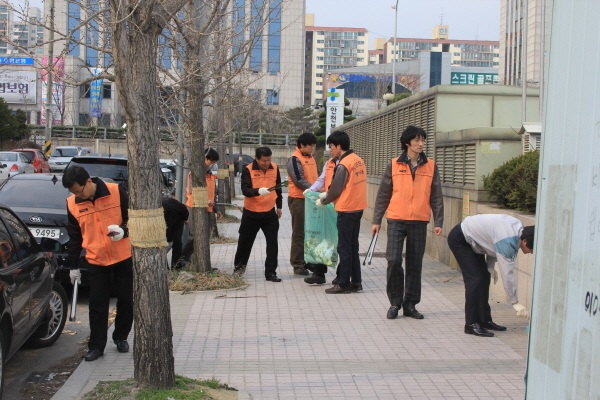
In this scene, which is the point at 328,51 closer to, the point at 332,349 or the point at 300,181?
the point at 300,181

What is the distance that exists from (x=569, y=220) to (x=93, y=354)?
180 inches

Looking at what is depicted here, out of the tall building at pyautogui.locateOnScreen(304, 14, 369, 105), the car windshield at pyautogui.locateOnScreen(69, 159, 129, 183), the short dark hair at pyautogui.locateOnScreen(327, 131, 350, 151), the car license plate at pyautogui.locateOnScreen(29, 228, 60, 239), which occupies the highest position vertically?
the tall building at pyautogui.locateOnScreen(304, 14, 369, 105)

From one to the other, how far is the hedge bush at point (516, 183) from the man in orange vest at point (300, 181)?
94.7 inches

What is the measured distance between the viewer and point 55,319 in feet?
21.0

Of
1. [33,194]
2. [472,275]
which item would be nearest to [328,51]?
[33,194]

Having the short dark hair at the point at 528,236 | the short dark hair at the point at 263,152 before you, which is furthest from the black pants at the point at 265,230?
the short dark hair at the point at 528,236

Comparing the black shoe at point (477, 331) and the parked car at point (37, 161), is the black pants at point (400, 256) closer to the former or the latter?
the black shoe at point (477, 331)

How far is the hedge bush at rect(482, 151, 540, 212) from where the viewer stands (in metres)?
7.36

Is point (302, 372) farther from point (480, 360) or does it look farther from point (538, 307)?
point (538, 307)

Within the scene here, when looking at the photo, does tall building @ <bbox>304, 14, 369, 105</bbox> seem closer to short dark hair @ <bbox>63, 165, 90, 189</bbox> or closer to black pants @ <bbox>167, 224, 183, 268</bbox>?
black pants @ <bbox>167, 224, 183, 268</bbox>

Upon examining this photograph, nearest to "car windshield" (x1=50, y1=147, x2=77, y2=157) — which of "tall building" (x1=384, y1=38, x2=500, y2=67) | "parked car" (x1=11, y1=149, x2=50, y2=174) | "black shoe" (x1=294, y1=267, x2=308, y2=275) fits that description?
"parked car" (x1=11, y1=149, x2=50, y2=174)

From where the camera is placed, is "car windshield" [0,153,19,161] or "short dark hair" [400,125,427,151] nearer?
"short dark hair" [400,125,427,151]

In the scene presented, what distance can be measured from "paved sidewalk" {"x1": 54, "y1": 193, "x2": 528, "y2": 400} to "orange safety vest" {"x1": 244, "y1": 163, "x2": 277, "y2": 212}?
44.7 inches

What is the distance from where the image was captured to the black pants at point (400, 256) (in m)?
6.93
